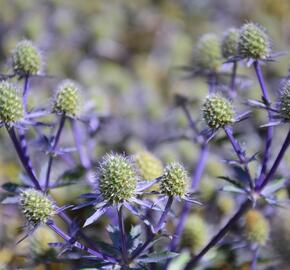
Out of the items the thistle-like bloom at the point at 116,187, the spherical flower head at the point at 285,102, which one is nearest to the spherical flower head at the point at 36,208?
the thistle-like bloom at the point at 116,187

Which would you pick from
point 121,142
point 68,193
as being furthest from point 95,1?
point 68,193

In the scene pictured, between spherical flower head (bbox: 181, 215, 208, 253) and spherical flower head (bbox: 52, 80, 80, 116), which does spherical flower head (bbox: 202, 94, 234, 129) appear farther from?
spherical flower head (bbox: 181, 215, 208, 253)

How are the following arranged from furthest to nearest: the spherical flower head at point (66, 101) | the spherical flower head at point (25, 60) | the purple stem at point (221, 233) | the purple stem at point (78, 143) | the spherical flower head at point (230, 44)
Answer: the purple stem at point (78, 143)
the spherical flower head at point (230, 44)
the spherical flower head at point (25, 60)
the spherical flower head at point (66, 101)
the purple stem at point (221, 233)

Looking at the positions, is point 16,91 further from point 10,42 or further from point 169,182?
point 10,42

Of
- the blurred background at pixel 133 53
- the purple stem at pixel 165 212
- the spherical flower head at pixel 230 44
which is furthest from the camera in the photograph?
the blurred background at pixel 133 53

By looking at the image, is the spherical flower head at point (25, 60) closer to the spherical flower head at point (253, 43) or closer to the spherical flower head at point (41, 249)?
the spherical flower head at point (41, 249)

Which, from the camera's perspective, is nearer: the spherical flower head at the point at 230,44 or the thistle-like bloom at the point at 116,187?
the thistle-like bloom at the point at 116,187
